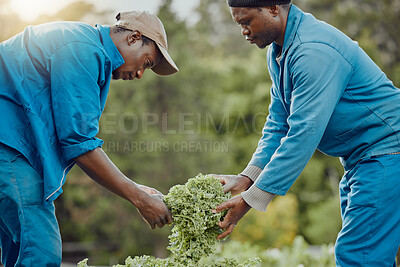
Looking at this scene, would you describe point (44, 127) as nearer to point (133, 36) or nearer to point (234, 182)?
point (133, 36)

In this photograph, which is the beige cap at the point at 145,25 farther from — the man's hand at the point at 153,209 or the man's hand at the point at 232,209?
the man's hand at the point at 232,209

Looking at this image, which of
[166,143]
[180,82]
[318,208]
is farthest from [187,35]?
[318,208]

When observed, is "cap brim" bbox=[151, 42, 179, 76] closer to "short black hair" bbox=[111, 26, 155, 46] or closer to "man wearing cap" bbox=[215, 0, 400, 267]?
"short black hair" bbox=[111, 26, 155, 46]

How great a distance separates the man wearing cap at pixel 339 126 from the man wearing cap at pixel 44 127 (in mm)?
1150

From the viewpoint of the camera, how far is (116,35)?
350cm

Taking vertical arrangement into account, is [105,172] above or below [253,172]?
above

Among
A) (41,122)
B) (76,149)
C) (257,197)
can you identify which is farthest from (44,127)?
(257,197)

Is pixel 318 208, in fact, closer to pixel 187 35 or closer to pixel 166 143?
pixel 166 143

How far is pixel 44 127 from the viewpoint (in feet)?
10.1

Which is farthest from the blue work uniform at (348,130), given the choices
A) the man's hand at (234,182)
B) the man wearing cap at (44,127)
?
the man wearing cap at (44,127)

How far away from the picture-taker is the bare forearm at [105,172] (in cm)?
314

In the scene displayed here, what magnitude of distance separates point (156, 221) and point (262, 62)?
22.1 m

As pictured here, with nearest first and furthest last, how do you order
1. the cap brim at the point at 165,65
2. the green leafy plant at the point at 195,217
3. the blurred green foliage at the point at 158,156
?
the green leafy plant at the point at 195,217, the cap brim at the point at 165,65, the blurred green foliage at the point at 158,156

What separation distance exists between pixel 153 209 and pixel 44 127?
1.01 meters
